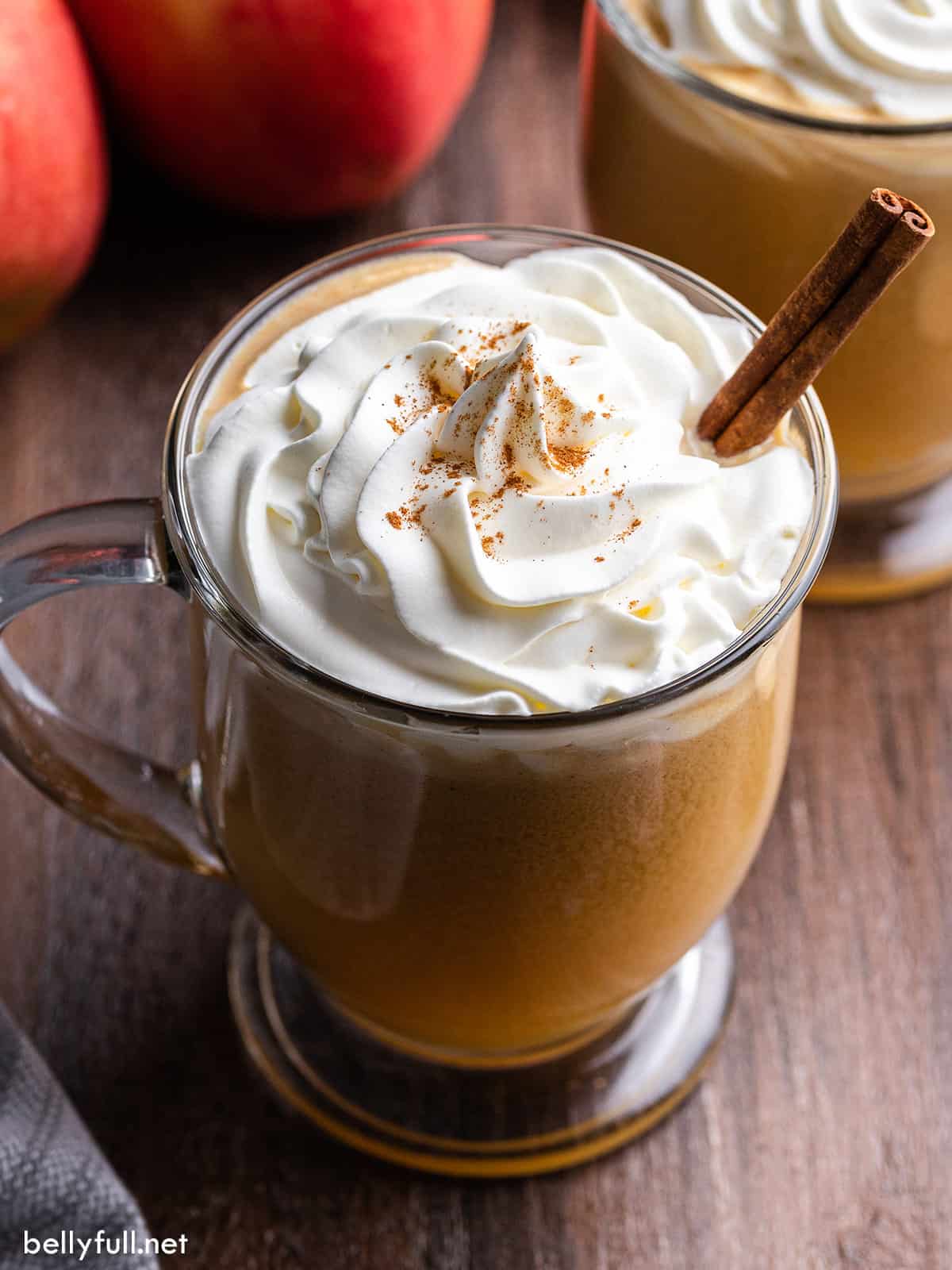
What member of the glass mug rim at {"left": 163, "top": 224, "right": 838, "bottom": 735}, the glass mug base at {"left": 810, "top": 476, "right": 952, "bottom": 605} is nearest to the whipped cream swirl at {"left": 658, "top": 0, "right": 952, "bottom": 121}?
the glass mug rim at {"left": 163, "top": 224, "right": 838, "bottom": 735}

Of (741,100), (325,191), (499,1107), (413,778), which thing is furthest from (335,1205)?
(325,191)

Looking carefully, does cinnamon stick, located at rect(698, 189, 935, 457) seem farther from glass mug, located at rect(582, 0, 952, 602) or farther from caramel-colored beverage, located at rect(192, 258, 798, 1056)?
glass mug, located at rect(582, 0, 952, 602)

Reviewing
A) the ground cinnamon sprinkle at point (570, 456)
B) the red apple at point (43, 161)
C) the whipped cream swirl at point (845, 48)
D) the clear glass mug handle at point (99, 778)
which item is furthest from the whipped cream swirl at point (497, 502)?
the red apple at point (43, 161)

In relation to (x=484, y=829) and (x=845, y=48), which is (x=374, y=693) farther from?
(x=845, y=48)

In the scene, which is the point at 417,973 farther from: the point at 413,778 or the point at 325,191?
the point at 325,191

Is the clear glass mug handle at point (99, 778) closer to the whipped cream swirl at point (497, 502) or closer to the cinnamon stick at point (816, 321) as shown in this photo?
the whipped cream swirl at point (497, 502)

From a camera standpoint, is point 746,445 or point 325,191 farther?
point 325,191

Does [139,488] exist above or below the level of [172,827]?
below
